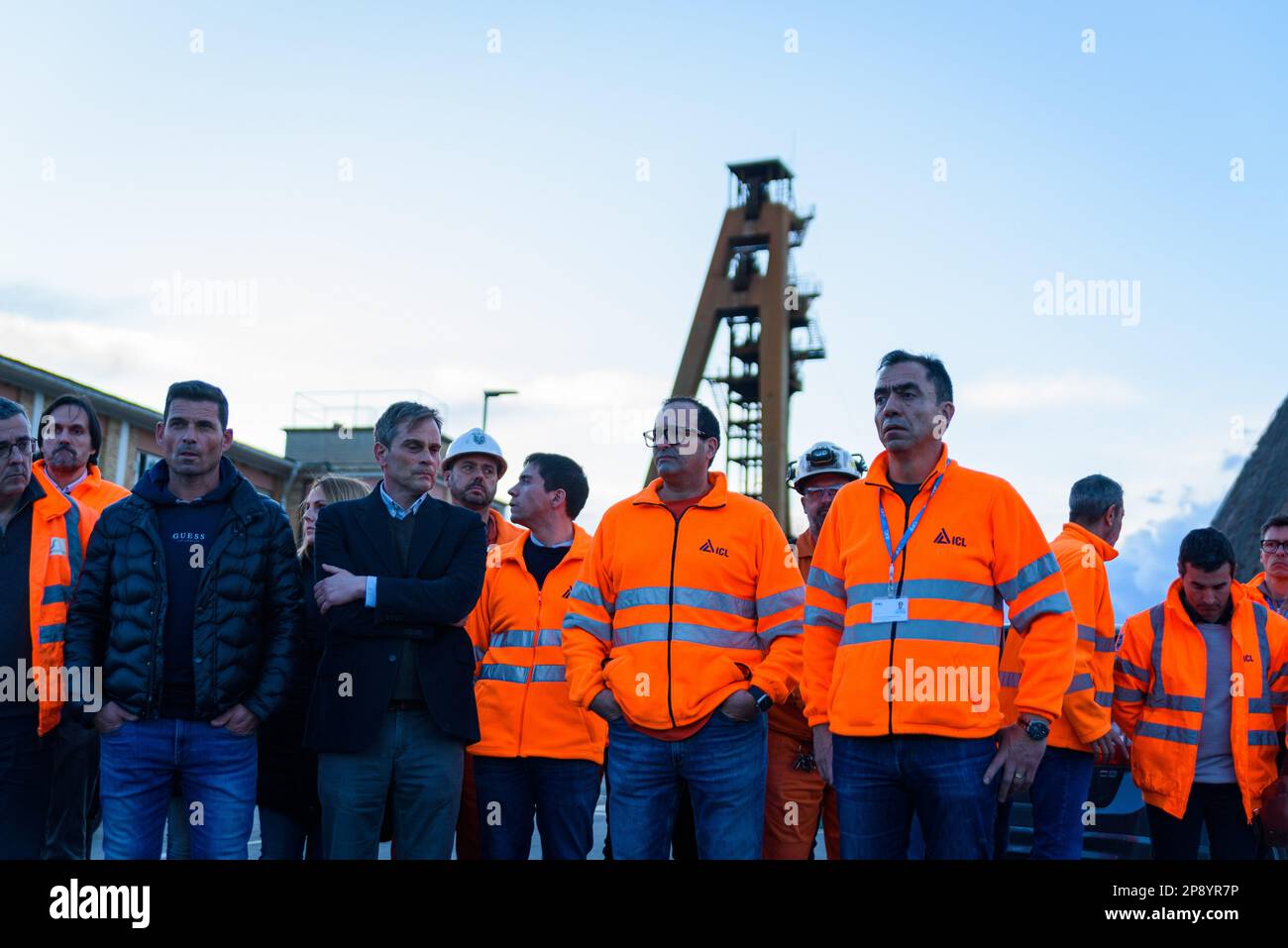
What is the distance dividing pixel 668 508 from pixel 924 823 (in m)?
1.43

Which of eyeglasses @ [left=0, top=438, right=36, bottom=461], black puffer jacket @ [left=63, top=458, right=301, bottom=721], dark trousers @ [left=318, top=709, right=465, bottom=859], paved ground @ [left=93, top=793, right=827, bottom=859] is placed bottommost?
paved ground @ [left=93, top=793, right=827, bottom=859]

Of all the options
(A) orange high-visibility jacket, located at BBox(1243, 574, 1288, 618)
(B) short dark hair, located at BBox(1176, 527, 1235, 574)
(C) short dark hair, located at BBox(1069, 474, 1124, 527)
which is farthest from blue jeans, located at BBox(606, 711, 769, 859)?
(A) orange high-visibility jacket, located at BBox(1243, 574, 1288, 618)

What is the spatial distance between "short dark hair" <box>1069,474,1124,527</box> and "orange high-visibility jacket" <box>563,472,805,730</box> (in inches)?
69.8

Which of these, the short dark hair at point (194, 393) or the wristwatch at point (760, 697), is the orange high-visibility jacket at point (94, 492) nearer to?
the short dark hair at point (194, 393)

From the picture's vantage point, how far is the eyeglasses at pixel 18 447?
4.40m

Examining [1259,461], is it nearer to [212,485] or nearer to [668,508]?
[668,508]

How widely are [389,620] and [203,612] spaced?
0.64 metres

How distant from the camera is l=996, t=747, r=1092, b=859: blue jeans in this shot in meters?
4.77

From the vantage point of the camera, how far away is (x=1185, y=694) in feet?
16.7

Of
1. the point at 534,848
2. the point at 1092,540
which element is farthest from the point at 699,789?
the point at 534,848

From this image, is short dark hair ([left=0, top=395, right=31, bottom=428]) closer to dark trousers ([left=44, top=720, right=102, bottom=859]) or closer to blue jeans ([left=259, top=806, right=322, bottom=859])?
dark trousers ([left=44, top=720, right=102, bottom=859])

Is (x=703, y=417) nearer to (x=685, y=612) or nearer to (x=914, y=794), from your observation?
(x=685, y=612)
